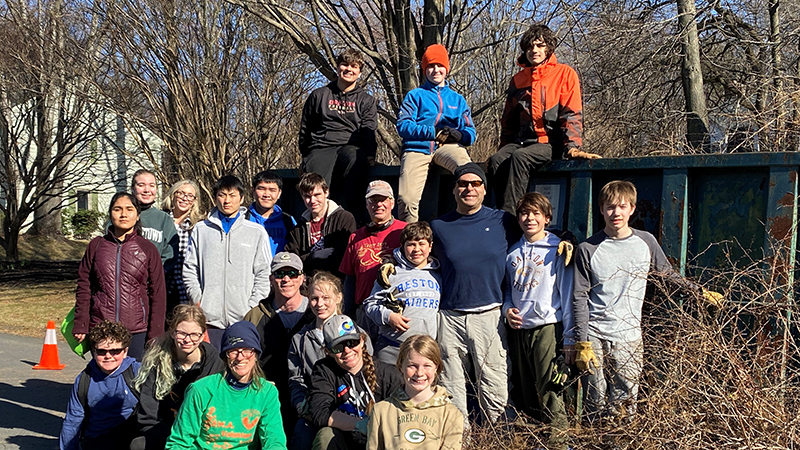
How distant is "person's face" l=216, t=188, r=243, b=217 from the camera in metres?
5.48

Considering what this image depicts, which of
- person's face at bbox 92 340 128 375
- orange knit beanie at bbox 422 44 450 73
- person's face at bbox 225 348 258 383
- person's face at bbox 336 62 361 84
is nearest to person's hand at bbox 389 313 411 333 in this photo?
person's face at bbox 225 348 258 383

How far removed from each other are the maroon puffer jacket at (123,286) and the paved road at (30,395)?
3.51ft

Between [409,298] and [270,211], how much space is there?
1811 millimetres

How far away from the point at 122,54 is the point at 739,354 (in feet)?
30.7

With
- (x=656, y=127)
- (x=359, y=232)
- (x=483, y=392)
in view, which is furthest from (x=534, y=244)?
(x=656, y=127)

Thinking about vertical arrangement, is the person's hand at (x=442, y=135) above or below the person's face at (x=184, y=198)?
above

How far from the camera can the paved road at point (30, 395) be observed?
5.85 meters

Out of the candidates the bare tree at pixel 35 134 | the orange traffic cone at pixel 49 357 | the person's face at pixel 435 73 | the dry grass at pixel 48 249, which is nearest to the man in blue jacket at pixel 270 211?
the person's face at pixel 435 73

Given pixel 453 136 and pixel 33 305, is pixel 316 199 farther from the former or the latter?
pixel 33 305

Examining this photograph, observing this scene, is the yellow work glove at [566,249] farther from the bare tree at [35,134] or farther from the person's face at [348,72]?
the bare tree at [35,134]

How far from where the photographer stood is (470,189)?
4.69 meters

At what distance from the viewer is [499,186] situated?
206 inches

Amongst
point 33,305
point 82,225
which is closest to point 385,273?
point 33,305

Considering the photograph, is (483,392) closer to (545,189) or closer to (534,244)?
(534,244)
